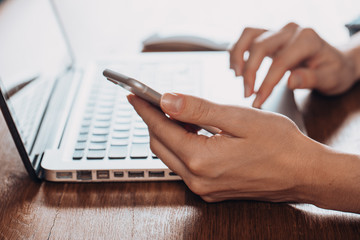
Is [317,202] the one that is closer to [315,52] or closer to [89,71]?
[315,52]

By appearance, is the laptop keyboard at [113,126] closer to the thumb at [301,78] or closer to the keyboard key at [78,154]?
the keyboard key at [78,154]

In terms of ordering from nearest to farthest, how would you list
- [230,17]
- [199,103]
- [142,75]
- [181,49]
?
1. [199,103]
2. [142,75]
3. [181,49]
4. [230,17]

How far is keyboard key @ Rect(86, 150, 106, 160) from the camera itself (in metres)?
0.55

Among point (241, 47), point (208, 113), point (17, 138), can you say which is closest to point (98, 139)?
point (17, 138)

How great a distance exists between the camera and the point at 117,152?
56 cm

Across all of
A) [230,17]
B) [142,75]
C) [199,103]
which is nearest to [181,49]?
[142,75]

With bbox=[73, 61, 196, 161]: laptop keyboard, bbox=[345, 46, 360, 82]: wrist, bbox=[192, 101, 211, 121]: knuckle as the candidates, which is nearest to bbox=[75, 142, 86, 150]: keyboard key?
bbox=[73, 61, 196, 161]: laptop keyboard

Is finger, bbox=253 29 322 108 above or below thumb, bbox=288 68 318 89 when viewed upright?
above

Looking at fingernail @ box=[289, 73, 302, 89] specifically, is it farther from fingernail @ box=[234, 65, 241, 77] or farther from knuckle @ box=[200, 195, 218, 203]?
knuckle @ box=[200, 195, 218, 203]

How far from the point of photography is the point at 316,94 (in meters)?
0.73

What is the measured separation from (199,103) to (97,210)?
215mm

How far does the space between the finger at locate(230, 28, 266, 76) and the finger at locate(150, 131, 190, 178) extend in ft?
0.90

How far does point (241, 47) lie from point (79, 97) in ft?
1.05

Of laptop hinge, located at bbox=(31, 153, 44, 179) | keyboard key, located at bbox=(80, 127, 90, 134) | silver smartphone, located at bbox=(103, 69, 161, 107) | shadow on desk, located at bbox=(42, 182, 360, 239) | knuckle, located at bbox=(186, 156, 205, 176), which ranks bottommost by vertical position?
shadow on desk, located at bbox=(42, 182, 360, 239)
